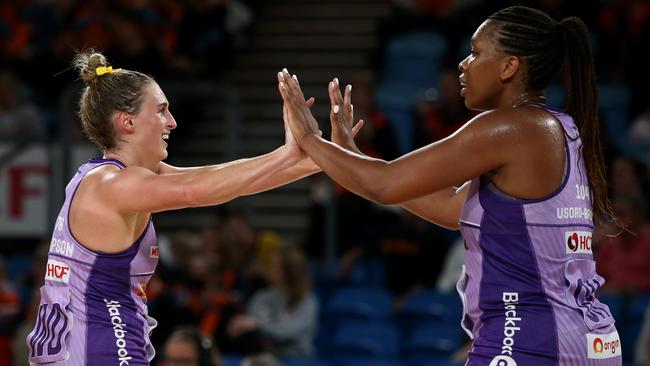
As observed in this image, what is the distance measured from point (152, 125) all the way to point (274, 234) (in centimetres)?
655

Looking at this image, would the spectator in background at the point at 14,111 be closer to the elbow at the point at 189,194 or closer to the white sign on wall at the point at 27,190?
the white sign on wall at the point at 27,190

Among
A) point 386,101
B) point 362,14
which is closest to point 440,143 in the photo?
point 386,101

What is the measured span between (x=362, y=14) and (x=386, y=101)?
8.96 ft

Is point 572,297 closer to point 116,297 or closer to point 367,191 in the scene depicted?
point 367,191

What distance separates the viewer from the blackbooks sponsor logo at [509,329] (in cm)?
363

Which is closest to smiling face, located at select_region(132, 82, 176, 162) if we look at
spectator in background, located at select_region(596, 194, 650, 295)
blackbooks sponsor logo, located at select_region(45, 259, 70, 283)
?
blackbooks sponsor logo, located at select_region(45, 259, 70, 283)

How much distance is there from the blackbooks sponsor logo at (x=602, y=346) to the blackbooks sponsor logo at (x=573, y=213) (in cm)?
37

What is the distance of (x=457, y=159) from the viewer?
3.68 metres

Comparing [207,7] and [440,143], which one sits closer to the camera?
[440,143]

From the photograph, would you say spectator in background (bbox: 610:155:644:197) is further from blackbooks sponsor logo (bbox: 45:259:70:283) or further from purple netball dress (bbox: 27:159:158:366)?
blackbooks sponsor logo (bbox: 45:259:70:283)

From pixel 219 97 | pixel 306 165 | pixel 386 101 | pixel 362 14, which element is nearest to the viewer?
pixel 306 165

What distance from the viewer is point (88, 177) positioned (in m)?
4.21

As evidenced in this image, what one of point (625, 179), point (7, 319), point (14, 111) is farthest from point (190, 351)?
point (14, 111)

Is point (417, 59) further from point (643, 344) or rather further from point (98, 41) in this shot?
point (643, 344)
